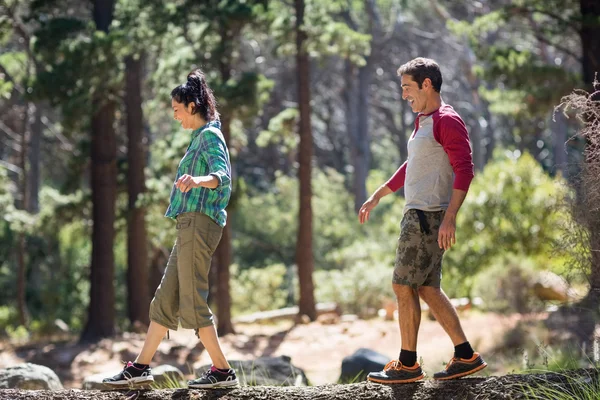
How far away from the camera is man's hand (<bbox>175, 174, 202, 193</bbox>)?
4.43m

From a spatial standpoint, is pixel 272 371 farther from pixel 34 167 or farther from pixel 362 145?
→ pixel 362 145

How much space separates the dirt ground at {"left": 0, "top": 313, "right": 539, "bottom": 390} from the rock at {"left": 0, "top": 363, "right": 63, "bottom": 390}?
4954mm

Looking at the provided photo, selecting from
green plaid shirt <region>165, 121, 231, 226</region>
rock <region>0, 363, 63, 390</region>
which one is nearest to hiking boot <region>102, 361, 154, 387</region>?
green plaid shirt <region>165, 121, 231, 226</region>

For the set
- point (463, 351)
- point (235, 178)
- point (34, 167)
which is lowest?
point (463, 351)

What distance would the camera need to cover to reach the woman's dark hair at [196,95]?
16.2 ft

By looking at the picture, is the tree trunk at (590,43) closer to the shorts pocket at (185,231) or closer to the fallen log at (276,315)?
the fallen log at (276,315)

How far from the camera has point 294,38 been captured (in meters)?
16.8

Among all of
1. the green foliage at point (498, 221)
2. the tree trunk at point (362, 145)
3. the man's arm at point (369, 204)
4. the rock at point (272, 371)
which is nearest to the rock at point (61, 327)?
the green foliage at point (498, 221)

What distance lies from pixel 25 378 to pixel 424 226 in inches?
155

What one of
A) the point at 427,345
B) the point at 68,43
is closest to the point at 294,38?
the point at 68,43

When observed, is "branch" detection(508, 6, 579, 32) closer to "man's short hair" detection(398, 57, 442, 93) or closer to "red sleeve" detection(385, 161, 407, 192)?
"red sleeve" detection(385, 161, 407, 192)

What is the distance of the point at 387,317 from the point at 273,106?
17680 millimetres

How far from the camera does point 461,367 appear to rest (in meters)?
4.75

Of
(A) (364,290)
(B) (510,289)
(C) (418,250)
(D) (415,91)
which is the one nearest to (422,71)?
(D) (415,91)
